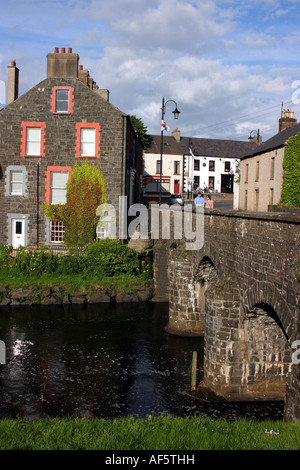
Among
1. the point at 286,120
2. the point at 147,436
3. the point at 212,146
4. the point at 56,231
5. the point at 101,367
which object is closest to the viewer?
the point at 147,436

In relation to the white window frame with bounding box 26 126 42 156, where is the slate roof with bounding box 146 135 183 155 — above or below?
above

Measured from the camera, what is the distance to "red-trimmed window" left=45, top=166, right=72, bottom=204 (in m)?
31.5

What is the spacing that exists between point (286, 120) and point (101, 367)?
107ft

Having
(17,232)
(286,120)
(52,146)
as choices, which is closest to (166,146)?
(286,120)

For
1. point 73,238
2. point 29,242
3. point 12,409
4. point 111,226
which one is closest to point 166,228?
point 111,226

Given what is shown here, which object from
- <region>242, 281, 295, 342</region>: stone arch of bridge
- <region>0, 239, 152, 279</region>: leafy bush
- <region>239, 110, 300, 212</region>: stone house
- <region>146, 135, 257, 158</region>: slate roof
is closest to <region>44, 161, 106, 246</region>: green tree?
<region>0, 239, 152, 279</region>: leafy bush

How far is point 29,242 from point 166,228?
32.9 ft

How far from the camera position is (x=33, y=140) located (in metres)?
31.3

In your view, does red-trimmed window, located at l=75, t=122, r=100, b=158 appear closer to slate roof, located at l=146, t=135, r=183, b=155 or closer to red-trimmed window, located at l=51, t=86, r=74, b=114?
red-trimmed window, located at l=51, t=86, r=74, b=114

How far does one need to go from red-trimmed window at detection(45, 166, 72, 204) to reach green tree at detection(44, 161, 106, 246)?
550 millimetres

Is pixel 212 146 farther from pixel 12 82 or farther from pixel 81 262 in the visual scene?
pixel 81 262

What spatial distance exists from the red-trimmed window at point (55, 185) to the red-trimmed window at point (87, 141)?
171 centimetres

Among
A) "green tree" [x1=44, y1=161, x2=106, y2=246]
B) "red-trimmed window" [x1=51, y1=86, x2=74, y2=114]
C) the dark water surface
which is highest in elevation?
"red-trimmed window" [x1=51, y1=86, x2=74, y2=114]
